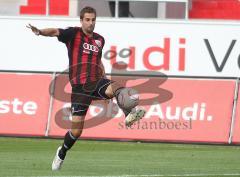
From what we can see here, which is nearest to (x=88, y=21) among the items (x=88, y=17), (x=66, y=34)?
(x=88, y=17)

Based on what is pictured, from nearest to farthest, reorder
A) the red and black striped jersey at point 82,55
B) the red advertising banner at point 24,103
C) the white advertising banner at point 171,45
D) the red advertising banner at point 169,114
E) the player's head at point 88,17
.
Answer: the player's head at point 88,17 < the red and black striped jersey at point 82,55 < the red advertising banner at point 169,114 < the red advertising banner at point 24,103 < the white advertising banner at point 171,45

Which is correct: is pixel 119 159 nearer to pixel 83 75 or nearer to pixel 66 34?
pixel 83 75

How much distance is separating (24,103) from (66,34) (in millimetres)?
6599

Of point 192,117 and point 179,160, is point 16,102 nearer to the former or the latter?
point 192,117

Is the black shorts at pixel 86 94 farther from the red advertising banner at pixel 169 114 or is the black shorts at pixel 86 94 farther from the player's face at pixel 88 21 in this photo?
the red advertising banner at pixel 169 114

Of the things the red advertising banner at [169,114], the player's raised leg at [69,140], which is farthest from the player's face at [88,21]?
the red advertising banner at [169,114]

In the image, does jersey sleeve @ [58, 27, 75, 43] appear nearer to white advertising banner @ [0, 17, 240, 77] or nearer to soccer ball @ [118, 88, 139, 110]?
soccer ball @ [118, 88, 139, 110]

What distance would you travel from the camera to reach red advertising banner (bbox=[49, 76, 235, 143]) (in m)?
17.4

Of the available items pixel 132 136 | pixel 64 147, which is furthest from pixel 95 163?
pixel 132 136

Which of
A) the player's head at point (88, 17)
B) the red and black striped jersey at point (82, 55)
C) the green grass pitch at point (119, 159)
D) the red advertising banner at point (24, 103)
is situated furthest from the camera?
the red advertising banner at point (24, 103)

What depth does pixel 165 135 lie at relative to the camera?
57.2ft

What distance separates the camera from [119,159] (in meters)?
13.6

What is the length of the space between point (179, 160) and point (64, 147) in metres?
2.61

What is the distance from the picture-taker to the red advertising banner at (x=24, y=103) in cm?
1784
